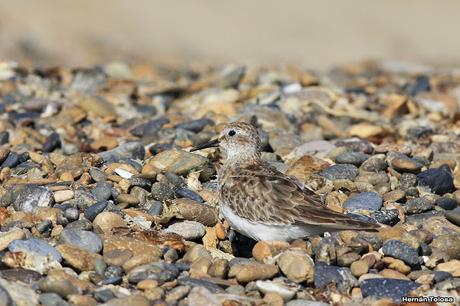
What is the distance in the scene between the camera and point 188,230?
893cm

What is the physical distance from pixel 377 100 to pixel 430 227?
763 cm

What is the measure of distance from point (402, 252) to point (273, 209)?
4.24ft

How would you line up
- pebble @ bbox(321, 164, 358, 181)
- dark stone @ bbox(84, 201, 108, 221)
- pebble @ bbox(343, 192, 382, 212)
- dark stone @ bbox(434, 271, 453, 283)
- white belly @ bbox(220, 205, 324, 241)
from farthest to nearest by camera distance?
pebble @ bbox(321, 164, 358, 181) < pebble @ bbox(343, 192, 382, 212) < dark stone @ bbox(84, 201, 108, 221) < white belly @ bbox(220, 205, 324, 241) < dark stone @ bbox(434, 271, 453, 283)

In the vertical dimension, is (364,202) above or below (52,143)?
above

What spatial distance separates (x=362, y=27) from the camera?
26578 millimetres

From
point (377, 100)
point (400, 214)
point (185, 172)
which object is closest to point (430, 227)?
point (400, 214)

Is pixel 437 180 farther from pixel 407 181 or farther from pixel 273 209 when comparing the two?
pixel 273 209

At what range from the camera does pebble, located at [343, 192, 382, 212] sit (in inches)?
384

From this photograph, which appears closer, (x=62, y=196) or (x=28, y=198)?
(x=28, y=198)

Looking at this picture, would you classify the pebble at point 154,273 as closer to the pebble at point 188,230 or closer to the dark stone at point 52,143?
the pebble at point 188,230

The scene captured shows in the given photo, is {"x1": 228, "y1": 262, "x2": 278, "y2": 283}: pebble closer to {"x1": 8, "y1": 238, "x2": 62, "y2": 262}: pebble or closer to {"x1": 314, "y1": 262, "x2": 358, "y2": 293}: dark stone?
{"x1": 314, "y1": 262, "x2": 358, "y2": 293}: dark stone

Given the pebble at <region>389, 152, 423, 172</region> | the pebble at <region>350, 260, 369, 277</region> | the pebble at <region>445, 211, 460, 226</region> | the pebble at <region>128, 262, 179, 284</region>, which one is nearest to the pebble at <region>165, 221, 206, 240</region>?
the pebble at <region>128, 262, 179, 284</region>

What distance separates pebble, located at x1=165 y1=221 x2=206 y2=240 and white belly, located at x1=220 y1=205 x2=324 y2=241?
435 mm

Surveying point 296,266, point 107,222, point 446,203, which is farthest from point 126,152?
point 296,266
